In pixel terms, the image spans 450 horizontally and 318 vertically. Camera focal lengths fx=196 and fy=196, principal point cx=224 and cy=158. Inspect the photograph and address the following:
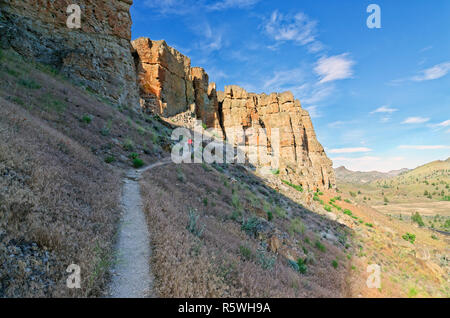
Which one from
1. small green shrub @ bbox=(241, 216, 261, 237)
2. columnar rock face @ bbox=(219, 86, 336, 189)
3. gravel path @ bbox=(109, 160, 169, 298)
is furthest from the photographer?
columnar rock face @ bbox=(219, 86, 336, 189)

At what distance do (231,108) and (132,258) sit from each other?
54388mm

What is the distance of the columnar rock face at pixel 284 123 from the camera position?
51.5m

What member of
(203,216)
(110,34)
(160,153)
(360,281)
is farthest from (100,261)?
(110,34)

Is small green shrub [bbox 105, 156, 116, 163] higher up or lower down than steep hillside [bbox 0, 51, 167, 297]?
higher up

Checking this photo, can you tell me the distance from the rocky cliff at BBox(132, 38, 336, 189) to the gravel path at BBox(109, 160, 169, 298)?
29.0 m

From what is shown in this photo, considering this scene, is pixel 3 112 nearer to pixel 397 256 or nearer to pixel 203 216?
pixel 203 216

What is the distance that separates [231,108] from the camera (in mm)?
55531

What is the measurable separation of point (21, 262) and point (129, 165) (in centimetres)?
897

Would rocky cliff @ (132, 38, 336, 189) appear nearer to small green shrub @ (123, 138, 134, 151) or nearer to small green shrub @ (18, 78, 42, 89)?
small green shrub @ (18, 78, 42, 89)

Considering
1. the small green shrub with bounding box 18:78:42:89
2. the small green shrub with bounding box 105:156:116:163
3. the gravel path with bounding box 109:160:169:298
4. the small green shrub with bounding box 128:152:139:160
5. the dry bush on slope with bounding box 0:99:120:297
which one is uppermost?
the small green shrub with bounding box 18:78:42:89

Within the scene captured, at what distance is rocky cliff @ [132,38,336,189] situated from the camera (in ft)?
107

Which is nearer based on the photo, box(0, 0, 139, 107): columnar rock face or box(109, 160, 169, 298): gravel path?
box(109, 160, 169, 298): gravel path

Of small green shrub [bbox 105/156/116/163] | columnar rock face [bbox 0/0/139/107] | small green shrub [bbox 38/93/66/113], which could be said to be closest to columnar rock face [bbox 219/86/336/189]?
columnar rock face [bbox 0/0/139/107]

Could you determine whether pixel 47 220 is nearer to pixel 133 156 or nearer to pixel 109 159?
pixel 109 159
